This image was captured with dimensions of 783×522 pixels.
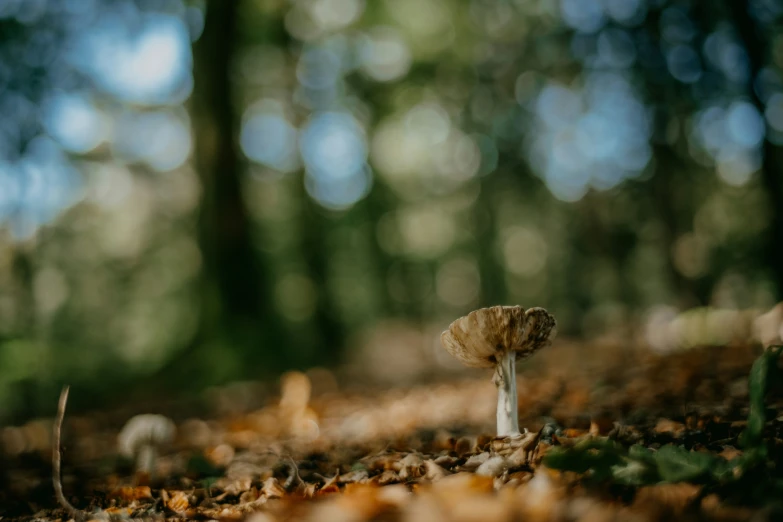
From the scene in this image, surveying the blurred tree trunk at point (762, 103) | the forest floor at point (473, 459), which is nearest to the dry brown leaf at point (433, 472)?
the forest floor at point (473, 459)

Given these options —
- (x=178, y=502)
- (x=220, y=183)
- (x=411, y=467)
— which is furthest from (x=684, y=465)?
(x=220, y=183)

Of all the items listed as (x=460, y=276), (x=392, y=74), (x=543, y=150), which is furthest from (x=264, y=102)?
(x=460, y=276)

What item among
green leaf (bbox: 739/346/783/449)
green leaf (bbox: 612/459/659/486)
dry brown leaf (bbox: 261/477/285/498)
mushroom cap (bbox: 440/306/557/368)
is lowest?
dry brown leaf (bbox: 261/477/285/498)

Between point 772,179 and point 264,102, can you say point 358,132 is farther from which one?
point 772,179

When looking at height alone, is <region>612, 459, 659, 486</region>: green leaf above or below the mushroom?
below

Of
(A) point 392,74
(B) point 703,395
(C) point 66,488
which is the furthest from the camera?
(A) point 392,74

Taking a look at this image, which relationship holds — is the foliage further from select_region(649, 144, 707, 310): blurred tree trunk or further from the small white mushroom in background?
select_region(649, 144, 707, 310): blurred tree trunk

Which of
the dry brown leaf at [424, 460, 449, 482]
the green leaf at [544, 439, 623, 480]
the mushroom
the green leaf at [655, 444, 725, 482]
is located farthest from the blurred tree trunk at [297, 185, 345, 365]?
the green leaf at [655, 444, 725, 482]
